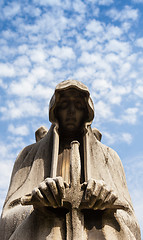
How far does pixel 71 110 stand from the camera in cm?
551

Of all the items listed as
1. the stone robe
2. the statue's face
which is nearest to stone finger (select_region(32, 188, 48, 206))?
the stone robe

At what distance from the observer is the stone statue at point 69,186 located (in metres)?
3.48

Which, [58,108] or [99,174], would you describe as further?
[58,108]

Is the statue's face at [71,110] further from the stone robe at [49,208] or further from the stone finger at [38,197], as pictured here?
the stone finger at [38,197]

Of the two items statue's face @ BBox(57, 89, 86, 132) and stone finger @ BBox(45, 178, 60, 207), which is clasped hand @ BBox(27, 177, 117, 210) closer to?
stone finger @ BBox(45, 178, 60, 207)

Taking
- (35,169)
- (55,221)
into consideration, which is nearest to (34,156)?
(35,169)

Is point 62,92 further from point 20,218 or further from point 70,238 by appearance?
point 70,238

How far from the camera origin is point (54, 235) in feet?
11.6

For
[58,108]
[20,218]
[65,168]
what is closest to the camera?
[20,218]

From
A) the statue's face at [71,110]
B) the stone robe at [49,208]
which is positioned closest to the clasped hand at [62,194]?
the stone robe at [49,208]

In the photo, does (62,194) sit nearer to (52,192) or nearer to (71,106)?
(52,192)

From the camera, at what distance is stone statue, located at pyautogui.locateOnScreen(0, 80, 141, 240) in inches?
137

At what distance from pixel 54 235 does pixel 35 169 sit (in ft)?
6.09

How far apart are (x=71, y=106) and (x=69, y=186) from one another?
215 cm
